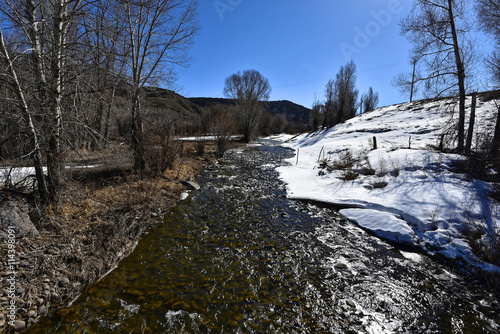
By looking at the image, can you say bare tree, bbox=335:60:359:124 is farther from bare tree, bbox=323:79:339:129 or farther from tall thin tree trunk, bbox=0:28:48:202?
tall thin tree trunk, bbox=0:28:48:202

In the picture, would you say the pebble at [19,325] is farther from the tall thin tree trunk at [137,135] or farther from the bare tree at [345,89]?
the bare tree at [345,89]

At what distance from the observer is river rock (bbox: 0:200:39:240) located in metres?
3.29

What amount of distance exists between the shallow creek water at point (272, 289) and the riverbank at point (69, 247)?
0.23 meters

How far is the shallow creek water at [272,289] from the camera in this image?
2.82 meters

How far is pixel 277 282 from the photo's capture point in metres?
3.62

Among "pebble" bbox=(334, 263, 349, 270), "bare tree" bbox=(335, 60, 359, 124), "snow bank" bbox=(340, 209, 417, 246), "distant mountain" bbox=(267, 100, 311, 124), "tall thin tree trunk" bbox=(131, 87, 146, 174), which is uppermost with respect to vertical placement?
"distant mountain" bbox=(267, 100, 311, 124)

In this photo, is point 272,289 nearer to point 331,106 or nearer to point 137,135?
point 137,135

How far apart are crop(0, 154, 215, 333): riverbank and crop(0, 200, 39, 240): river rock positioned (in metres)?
0.11

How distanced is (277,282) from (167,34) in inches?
371

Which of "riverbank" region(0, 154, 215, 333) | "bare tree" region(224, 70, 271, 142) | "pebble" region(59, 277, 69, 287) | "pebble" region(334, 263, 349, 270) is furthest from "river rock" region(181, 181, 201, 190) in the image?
"bare tree" region(224, 70, 271, 142)

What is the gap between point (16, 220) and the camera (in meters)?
3.46

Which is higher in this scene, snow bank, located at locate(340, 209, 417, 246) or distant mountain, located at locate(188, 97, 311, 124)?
distant mountain, located at locate(188, 97, 311, 124)

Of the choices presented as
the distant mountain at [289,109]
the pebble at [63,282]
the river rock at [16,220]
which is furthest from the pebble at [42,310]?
the distant mountain at [289,109]

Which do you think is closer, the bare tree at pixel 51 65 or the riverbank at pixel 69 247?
the riverbank at pixel 69 247
